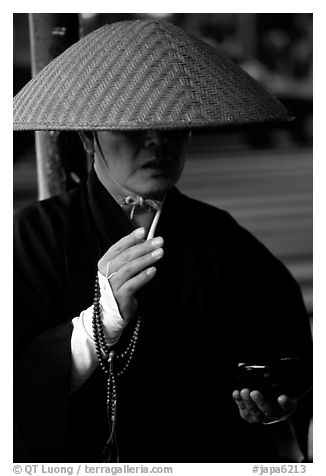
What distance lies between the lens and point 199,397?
7.50ft

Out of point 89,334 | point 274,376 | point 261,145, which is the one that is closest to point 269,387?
point 274,376

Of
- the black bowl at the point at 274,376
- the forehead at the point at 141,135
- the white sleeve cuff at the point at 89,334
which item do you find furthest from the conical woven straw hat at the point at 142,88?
the black bowl at the point at 274,376

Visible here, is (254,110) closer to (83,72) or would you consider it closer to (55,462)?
(83,72)

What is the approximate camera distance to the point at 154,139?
208 centimetres

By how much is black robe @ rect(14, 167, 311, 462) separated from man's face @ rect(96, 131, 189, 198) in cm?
11

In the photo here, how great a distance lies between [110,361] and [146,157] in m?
0.48

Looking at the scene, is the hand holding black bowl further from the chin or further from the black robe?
the chin

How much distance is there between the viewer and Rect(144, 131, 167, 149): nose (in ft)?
6.82

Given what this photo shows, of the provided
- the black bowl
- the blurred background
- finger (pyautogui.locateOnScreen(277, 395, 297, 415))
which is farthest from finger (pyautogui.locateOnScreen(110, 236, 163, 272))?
the blurred background

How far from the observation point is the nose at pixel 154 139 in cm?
208

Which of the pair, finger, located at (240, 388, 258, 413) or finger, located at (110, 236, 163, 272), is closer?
finger, located at (110, 236, 163, 272)

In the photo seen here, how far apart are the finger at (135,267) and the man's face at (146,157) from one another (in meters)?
0.24

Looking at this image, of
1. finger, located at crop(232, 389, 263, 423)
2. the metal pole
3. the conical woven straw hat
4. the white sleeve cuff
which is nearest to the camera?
the conical woven straw hat

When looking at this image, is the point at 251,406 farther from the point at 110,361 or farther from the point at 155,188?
the point at 155,188
